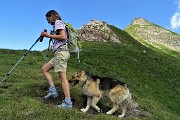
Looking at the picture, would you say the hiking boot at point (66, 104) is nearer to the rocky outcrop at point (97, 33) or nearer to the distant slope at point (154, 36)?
the rocky outcrop at point (97, 33)

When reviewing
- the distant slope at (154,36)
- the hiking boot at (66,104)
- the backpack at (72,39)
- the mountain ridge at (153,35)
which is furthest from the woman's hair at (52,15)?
the distant slope at (154,36)

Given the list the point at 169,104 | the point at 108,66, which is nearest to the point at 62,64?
the point at 169,104

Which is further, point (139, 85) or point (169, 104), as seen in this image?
point (139, 85)

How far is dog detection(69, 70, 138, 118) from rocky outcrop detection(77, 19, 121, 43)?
40.7 m

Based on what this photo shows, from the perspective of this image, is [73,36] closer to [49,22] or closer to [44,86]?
[49,22]

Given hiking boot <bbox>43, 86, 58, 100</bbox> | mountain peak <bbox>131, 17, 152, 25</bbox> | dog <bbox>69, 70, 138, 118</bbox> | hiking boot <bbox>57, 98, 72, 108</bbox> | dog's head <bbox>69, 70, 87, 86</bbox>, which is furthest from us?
mountain peak <bbox>131, 17, 152, 25</bbox>

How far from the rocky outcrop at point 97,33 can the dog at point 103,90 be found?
40.7 m

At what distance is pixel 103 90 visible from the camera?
672 inches

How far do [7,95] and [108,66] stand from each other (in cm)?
2084

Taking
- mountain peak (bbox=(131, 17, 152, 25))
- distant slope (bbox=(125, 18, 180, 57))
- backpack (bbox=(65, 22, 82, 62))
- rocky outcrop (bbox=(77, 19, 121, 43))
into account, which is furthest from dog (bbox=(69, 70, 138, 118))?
mountain peak (bbox=(131, 17, 152, 25))

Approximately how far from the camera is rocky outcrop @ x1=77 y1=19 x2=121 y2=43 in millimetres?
59500

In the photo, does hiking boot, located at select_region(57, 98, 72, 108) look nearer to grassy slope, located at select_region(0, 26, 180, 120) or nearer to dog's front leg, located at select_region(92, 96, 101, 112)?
grassy slope, located at select_region(0, 26, 180, 120)

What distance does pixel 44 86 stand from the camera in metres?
19.4

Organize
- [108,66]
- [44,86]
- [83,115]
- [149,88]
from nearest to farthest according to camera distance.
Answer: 1. [83,115]
2. [44,86]
3. [149,88]
4. [108,66]
